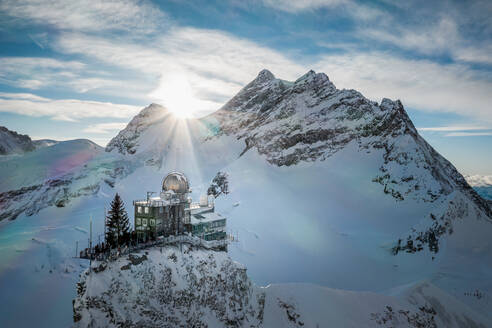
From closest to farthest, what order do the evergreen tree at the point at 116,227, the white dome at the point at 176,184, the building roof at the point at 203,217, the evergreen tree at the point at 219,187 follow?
1. the evergreen tree at the point at 116,227
2. the white dome at the point at 176,184
3. the building roof at the point at 203,217
4. the evergreen tree at the point at 219,187

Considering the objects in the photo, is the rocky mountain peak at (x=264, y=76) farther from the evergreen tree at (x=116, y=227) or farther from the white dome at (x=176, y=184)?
the evergreen tree at (x=116, y=227)

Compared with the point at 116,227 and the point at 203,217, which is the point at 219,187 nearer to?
the point at 203,217

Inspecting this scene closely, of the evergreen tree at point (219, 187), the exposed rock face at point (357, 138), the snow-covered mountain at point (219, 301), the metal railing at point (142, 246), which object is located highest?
the exposed rock face at point (357, 138)

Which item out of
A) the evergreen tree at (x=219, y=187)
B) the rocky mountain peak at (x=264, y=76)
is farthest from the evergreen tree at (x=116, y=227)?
the rocky mountain peak at (x=264, y=76)

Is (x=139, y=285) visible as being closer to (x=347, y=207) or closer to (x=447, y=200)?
(x=347, y=207)

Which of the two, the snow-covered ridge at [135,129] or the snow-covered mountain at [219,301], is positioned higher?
the snow-covered ridge at [135,129]

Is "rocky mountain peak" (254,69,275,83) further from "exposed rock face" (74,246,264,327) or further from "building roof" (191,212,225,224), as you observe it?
"exposed rock face" (74,246,264,327)
